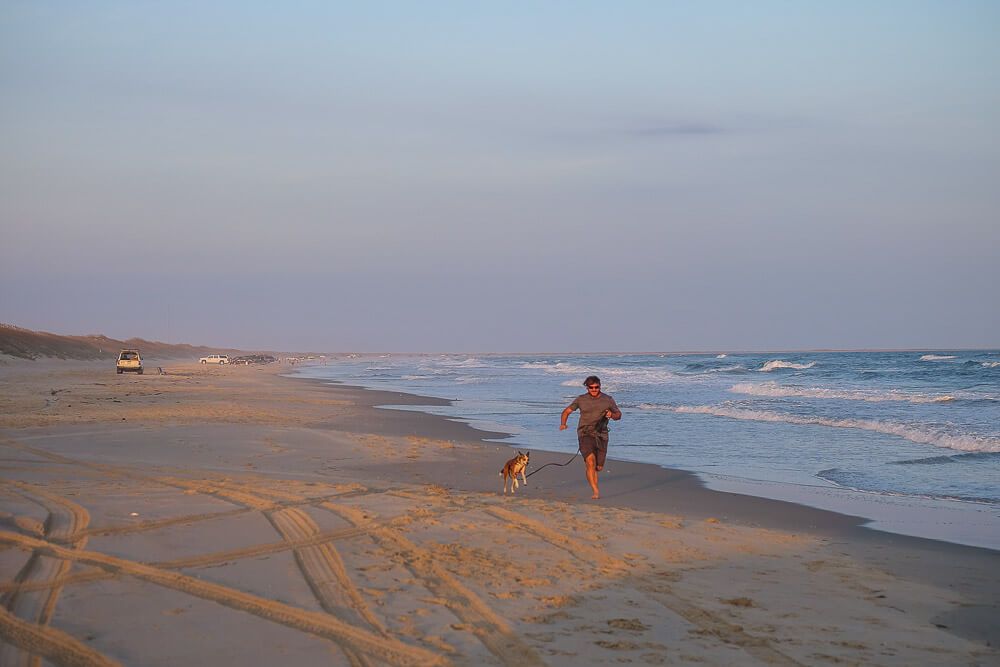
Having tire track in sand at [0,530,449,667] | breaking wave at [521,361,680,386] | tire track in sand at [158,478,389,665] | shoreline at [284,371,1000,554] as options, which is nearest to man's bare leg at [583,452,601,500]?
shoreline at [284,371,1000,554]

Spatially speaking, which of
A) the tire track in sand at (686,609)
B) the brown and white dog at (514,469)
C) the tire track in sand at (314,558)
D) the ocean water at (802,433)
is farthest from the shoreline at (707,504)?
the tire track in sand at (314,558)

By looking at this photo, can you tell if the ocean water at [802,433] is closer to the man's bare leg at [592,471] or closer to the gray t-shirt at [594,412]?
the man's bare leg at [592,471]

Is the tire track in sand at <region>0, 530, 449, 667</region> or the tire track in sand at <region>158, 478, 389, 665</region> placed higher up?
the tire track in sand at <region>0, 530, 449, 667</region>

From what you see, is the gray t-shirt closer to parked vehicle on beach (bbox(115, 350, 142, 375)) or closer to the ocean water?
the ocean water

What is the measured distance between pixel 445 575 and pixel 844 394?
30.2m

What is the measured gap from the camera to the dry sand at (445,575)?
5.08 metres

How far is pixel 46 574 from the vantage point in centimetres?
609

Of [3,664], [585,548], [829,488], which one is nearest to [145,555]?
[3,664]

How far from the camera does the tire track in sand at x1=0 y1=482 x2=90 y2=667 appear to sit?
4.60 metres

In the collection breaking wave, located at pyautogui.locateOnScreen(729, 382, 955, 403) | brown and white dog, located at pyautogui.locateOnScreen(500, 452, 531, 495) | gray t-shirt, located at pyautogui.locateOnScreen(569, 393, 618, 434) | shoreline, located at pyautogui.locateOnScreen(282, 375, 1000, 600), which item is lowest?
shoreline, located at pyautogui.locateOnScreen(282, 375, 1000, 600)

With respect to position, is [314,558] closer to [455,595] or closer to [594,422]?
[455,595]

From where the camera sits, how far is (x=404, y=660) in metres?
4.78

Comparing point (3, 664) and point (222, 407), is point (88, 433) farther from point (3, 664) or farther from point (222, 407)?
point (3, 664)

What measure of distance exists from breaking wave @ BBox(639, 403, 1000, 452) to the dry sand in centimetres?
764
